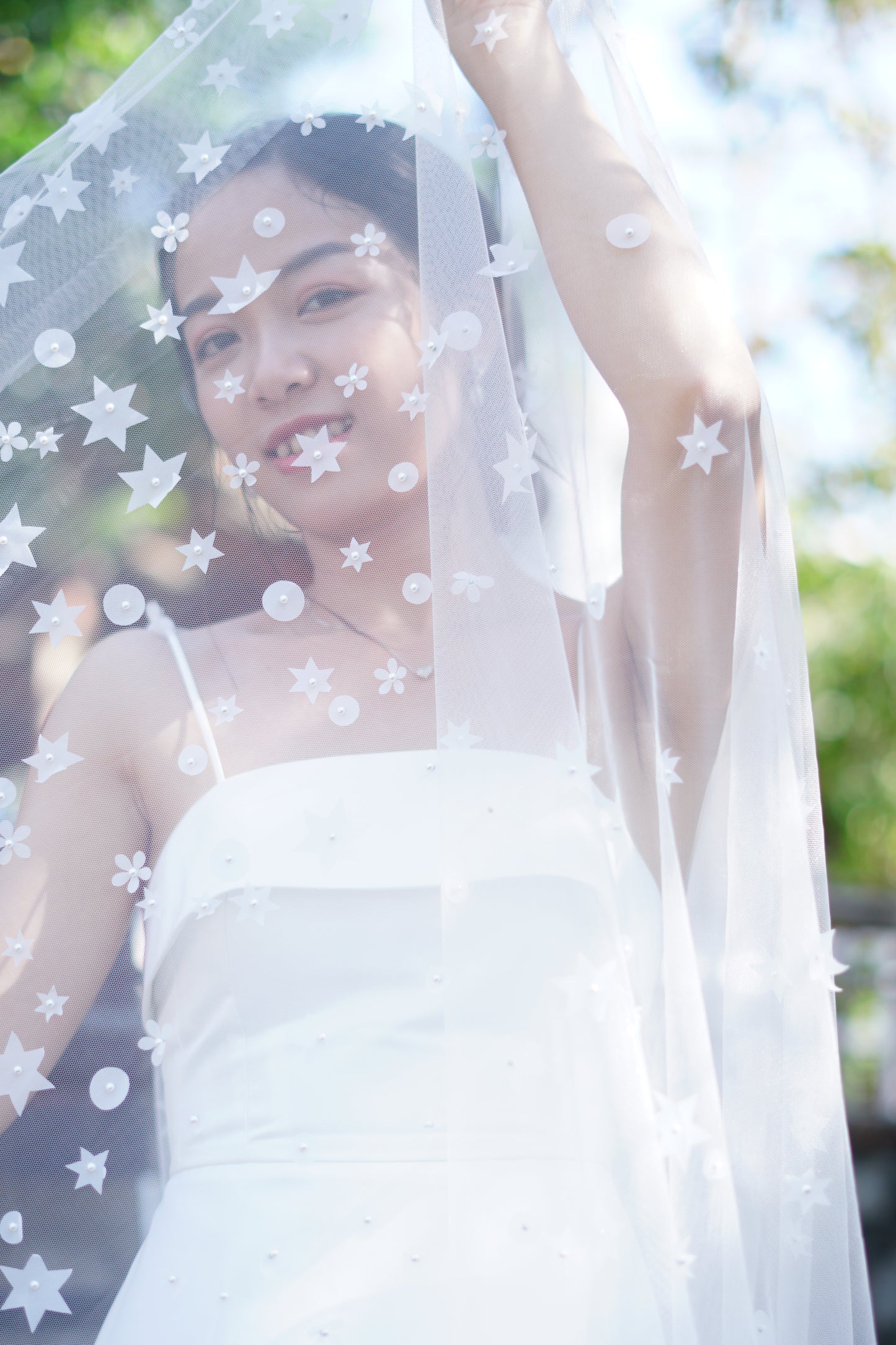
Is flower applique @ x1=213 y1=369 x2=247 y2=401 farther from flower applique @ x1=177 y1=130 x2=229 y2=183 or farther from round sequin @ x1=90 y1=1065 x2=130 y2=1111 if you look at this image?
round sequin @ x1=90 y1=1065 x2=130 y2=1111

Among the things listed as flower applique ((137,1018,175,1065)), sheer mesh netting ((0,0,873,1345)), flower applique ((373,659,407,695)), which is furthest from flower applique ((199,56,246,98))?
flower applique ((137,1018,175,1065))

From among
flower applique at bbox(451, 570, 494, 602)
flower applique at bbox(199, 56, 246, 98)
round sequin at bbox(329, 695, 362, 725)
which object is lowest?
round sequin at bbox(329, 695, 362, 725)

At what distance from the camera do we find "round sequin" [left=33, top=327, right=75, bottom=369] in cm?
108

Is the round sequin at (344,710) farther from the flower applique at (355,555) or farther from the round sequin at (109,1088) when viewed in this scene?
the round sequin at (109,1088)

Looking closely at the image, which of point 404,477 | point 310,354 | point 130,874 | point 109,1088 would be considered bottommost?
point 109,1088

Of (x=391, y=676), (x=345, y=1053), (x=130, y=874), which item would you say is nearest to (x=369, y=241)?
(x=391, y=676)

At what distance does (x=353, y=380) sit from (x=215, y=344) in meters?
0.14

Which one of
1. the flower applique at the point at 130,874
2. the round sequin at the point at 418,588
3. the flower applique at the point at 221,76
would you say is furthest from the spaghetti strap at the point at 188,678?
the flower applique at the point at 221,76

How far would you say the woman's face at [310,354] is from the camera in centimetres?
104

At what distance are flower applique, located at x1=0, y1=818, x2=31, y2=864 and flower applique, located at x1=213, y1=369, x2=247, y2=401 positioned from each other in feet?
1.20

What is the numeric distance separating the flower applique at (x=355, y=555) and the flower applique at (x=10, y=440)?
312mm

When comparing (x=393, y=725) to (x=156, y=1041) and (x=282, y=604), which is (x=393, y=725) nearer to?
(x=282, y=604)

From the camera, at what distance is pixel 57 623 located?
105cm

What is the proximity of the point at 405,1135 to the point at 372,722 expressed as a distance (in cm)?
35
